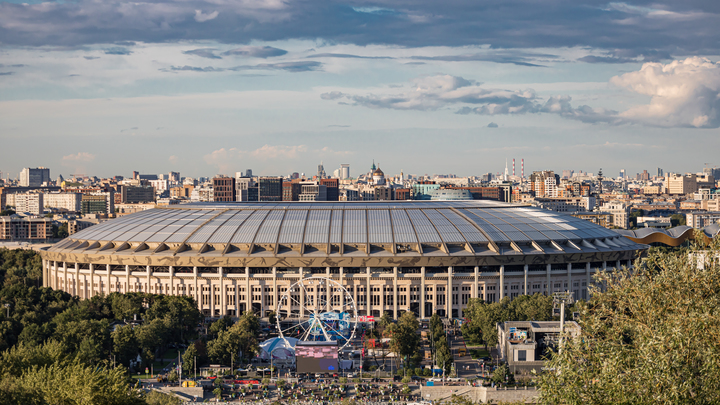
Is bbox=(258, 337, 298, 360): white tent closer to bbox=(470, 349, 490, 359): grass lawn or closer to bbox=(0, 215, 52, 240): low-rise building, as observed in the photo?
bbox=(470, 349, 490, 359): grass lawn

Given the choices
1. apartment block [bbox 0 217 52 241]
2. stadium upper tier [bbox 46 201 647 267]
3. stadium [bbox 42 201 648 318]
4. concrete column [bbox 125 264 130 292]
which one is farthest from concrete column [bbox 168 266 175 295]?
apartment block [bbox 0 217 52 241]

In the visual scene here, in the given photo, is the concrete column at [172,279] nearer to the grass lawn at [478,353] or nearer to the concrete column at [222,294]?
the concrete column at [222,294]

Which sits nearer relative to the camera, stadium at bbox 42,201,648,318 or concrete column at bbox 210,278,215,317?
stadium at bbox 42,201,648,318

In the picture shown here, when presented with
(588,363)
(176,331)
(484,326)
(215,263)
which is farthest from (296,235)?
(588,363)

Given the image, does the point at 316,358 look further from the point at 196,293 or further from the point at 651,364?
the point at 651,364

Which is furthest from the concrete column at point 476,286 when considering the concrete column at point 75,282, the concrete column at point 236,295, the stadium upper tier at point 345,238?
the concrete column at point 75,282

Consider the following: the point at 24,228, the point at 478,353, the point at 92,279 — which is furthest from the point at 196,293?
Result: the point at 24,228
